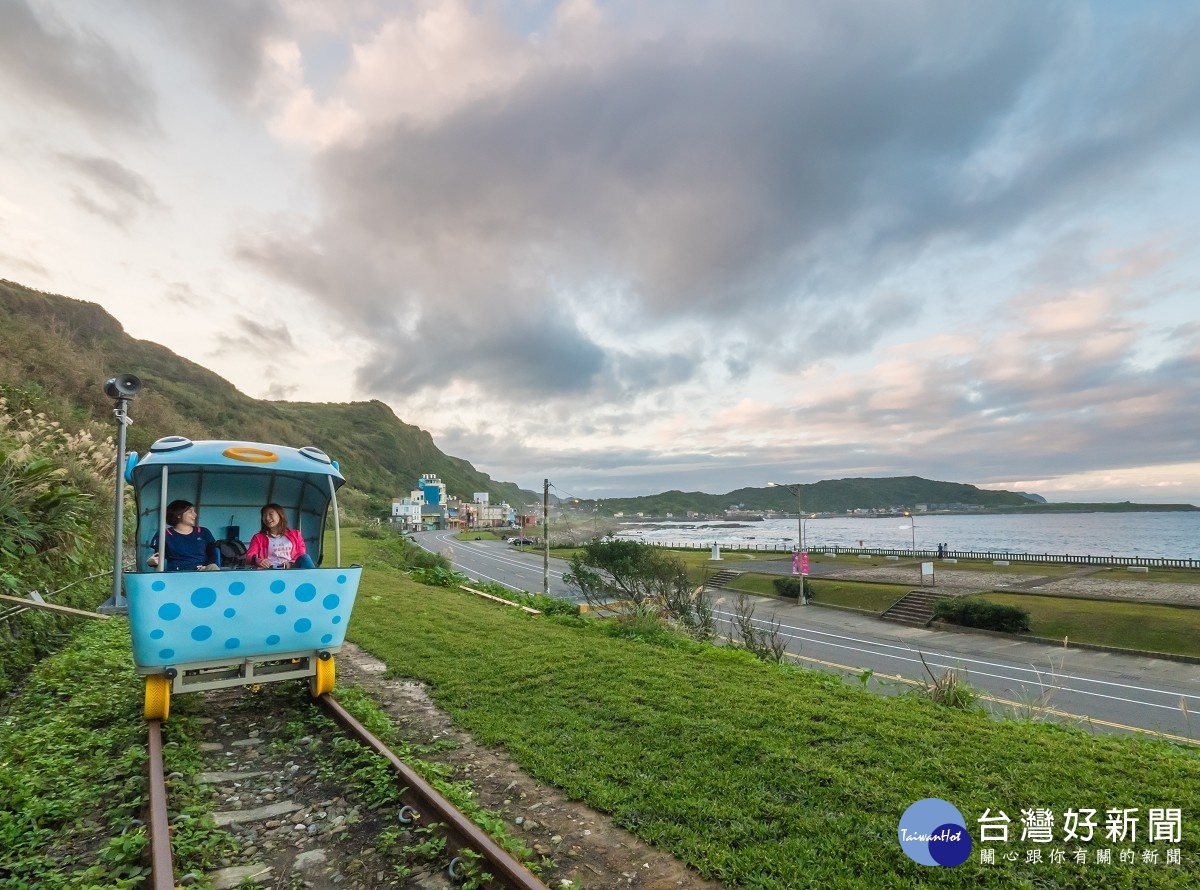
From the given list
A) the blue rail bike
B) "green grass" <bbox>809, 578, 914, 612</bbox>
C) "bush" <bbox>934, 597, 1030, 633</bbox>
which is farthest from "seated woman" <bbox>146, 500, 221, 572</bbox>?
"green grass" <bbox>809, 578, 914, 612</bbox>

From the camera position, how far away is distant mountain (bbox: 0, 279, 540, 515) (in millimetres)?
25641

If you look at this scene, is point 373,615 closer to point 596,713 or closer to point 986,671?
point 596,713

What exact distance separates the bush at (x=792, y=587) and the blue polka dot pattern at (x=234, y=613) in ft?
146

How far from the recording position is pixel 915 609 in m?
40.5

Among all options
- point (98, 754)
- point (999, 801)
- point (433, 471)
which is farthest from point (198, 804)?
point (433, 471)

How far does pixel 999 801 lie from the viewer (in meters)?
4.43

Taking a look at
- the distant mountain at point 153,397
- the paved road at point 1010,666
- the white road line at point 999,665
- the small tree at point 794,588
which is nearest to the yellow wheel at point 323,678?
the distant mountain at point 153,397

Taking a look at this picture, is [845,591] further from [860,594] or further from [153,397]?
[153,397]

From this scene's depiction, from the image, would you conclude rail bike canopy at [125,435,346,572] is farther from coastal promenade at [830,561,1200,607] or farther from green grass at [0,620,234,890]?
coastal promenade at [830,561,1200,607]

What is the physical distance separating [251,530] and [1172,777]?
10490mm

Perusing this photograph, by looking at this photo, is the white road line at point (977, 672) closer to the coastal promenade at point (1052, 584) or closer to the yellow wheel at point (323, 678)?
the coastal promenade at point (1052, 584)

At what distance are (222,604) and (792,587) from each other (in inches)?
1889

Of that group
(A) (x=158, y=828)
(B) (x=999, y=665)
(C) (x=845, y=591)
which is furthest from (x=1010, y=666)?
(A) (x=158, y=828)

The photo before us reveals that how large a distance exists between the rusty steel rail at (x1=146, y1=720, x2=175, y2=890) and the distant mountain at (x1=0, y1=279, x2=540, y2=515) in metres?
5.01
